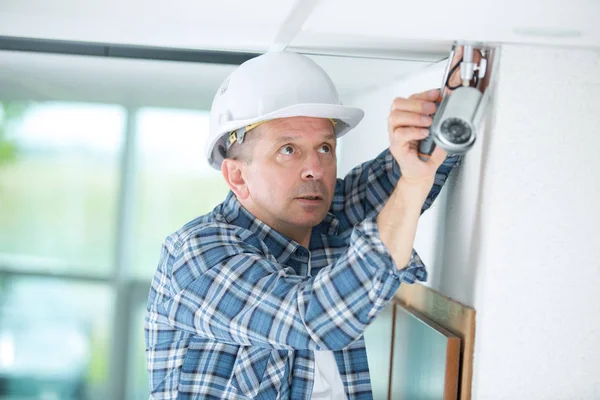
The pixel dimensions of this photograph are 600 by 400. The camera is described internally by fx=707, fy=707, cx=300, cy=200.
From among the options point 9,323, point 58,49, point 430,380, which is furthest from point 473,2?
point 9,323

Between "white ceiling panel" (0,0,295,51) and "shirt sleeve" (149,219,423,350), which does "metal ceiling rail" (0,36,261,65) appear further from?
"shirt sleeve" (149,219,423,350)

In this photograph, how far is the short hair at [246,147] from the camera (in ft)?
4.63

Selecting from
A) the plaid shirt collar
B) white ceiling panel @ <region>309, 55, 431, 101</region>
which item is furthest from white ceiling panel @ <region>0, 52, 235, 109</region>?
the plaid shirt collar

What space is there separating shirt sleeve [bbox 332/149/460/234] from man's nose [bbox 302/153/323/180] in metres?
0.19

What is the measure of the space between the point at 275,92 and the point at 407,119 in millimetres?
414

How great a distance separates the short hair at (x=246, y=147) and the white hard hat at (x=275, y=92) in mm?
24

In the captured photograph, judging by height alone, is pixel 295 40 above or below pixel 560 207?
above

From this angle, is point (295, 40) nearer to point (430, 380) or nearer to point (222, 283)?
point (222, 283)

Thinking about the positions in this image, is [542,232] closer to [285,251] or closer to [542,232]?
[542,232]

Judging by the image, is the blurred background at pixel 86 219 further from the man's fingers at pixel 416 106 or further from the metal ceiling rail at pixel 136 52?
the man's fingers at pixel 416 106

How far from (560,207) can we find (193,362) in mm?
715

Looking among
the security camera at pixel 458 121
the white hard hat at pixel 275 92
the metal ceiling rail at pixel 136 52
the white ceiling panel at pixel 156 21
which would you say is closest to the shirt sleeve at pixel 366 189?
the white hard hat at pixel 275 92

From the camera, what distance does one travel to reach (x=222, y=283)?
116 centimetres

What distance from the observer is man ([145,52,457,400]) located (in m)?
1.04
